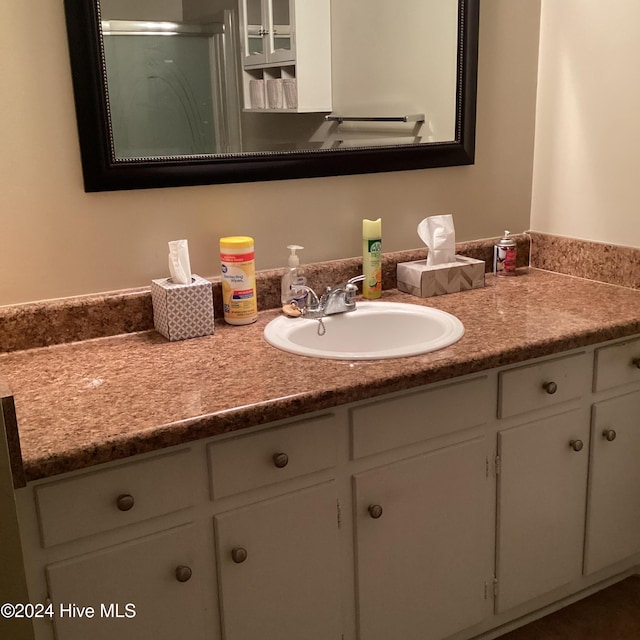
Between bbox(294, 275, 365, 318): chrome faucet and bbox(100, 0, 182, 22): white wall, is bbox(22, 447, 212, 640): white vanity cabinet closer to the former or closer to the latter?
bbox(294, 275, 365, 318): chrome faucet

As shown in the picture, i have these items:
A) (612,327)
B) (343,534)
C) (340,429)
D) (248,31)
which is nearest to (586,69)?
(612,327)

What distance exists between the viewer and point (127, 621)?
1.27m

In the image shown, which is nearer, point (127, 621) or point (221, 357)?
point (127, 621)

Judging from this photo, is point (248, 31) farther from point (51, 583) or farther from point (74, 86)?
point (51, 583)

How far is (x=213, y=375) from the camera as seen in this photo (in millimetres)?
1439

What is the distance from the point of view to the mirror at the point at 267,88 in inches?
62.6

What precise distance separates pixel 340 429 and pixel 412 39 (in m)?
1.13

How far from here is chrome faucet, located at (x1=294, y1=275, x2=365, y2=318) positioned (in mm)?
1798

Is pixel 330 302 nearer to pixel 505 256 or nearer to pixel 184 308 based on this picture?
pixel 184 308

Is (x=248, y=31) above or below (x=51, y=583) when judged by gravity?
above

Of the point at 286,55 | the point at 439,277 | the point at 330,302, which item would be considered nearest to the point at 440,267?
the point at 439,277

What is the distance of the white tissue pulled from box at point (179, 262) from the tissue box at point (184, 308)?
0.06 ft

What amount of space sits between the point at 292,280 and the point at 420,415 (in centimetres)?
51

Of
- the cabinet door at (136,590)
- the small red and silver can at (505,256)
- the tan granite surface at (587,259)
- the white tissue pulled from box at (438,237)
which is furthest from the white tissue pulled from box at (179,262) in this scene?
the tan granite surface at (587,259)
